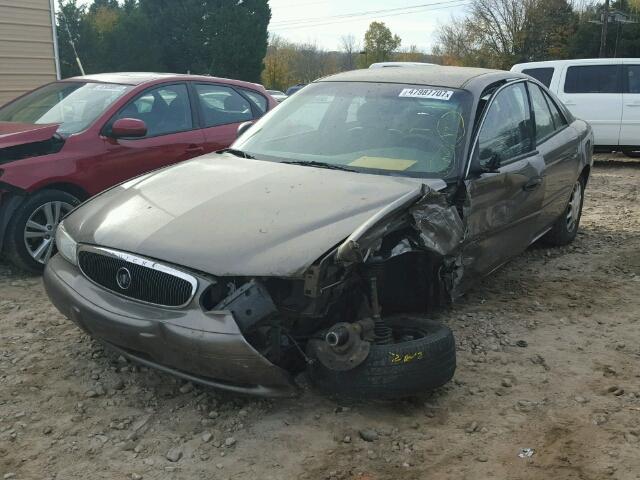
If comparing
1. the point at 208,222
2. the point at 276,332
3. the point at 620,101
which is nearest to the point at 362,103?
the point at 208,222

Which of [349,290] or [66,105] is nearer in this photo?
[349,290]

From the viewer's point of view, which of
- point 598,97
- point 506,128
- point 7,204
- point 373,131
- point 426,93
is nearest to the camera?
point 373,131

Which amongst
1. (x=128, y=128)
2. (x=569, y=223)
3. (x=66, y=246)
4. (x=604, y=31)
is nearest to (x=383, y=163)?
(x=66, y=246)

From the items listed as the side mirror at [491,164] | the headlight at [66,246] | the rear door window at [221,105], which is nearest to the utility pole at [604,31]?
the rear door window at [221,105]

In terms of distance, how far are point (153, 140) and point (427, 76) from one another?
255 centimetres

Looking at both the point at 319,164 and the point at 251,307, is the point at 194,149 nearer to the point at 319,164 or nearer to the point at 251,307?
the point at 319,164

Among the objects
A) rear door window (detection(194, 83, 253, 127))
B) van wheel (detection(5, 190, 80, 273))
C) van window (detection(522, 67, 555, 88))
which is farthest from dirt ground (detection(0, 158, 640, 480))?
van window (detection(522, 67, 555, 88))

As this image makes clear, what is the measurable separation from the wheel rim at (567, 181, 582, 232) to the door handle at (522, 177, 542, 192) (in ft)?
4.65

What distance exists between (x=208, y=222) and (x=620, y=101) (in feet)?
33.4

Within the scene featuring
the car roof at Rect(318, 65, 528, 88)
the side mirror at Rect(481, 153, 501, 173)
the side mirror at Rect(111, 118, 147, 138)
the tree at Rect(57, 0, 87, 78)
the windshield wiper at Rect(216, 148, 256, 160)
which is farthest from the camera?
the tree at Rect(57, 0, 87, 78)

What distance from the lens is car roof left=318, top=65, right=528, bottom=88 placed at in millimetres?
4359

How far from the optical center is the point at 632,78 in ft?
37.0

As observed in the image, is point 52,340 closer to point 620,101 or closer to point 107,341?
point 107,341

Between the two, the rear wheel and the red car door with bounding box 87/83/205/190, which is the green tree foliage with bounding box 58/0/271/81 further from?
the rear wheel
